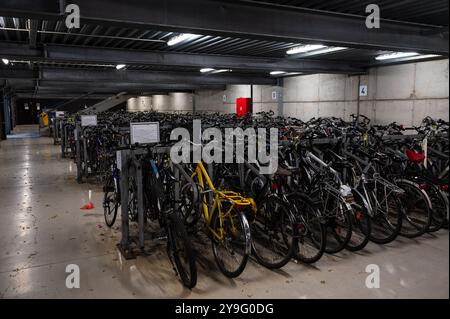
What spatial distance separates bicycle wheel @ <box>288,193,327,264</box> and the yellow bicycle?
38 centimetres

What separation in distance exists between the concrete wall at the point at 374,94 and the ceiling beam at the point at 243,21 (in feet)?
3.26

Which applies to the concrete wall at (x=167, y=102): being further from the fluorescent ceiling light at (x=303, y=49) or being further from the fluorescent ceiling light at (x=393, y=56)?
the fluorescent ceiling light at (x=393, y=56)

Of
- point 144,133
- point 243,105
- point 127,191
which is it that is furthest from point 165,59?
point 243,105

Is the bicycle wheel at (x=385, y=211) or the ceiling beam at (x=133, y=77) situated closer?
the bicycle wheel at (x=385, y=211)

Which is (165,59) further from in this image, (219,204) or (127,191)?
(219,204)

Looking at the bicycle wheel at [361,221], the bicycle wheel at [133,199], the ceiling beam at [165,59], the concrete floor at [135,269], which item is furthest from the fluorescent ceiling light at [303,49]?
the bicycle wheel at [133,199]

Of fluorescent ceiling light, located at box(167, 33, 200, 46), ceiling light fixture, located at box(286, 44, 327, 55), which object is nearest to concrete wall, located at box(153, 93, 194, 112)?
ceiling light fixture, located at box(286, 44, 327, 55)

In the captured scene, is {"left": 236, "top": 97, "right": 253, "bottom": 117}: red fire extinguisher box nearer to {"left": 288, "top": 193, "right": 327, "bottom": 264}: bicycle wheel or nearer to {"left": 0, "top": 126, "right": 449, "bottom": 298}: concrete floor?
{"left": 0, "top": 126, "right": 449, "bottom": 298}: concrete floor

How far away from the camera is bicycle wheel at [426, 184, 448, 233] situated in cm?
333

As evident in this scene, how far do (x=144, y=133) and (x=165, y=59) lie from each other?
358 centimetres

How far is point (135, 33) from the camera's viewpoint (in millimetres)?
5215

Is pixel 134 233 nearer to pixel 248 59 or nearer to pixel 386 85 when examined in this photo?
pixel 248 59

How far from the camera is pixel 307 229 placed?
2.86 metres

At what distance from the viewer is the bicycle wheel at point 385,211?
329 cm
